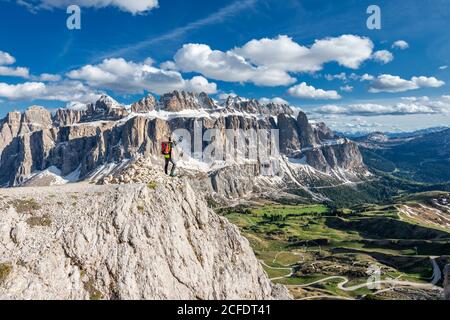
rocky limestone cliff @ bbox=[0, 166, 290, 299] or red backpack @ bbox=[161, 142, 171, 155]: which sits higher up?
red backpack @ bbox=[161, 142, 171, 155]

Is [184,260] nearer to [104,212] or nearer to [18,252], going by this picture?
[104,212]

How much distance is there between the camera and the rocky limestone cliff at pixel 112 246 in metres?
49.6

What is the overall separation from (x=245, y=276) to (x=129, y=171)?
94.9ft

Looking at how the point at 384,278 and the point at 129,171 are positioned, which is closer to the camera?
the point at 129,171

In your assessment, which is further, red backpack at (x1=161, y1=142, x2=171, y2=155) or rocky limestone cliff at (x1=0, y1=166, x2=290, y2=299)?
red backpack at (x1=161, y1=142, x2=171, y2=155)

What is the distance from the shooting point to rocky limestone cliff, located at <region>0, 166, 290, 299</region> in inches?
1953

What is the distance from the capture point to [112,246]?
5466 centimetres

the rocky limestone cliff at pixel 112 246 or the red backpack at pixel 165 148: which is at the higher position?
the red backpack at pixel 165 148

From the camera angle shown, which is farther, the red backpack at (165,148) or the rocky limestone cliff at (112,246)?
the red backpack at (165,148)

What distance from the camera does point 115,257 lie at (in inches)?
2120

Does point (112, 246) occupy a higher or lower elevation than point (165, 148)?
lower

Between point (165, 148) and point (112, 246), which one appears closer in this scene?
point (112, 246)
